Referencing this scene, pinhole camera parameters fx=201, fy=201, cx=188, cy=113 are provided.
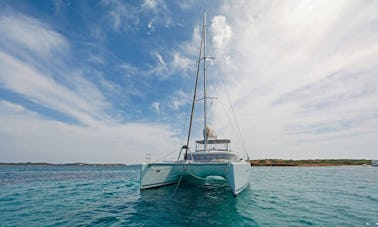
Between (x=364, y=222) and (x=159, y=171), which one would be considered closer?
(x=364, y=222)

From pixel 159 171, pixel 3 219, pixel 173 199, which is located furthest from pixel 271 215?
pixel 3 219

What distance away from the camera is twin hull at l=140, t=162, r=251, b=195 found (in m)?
7.88

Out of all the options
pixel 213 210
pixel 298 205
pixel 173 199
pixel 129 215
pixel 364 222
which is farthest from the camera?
pixel 173 199

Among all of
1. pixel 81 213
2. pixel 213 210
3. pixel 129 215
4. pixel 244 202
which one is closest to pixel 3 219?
pixel 81 213

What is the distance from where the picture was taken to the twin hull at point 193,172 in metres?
7.88

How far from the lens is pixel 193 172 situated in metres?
9.48

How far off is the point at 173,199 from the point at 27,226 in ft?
14.8

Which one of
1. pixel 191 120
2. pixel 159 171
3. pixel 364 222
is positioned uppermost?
pixel 191 120

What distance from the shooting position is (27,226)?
4.97 metres

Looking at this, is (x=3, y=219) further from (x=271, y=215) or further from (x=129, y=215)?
(x=271, y=215)

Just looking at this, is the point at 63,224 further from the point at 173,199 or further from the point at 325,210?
the point at 325,210

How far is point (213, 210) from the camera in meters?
6.41

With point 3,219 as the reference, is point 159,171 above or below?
above

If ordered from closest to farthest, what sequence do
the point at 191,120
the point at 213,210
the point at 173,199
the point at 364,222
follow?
1. the point at 364,222
2. the point at 213,210
3. the point at 173,199
4. the point at 191,120
